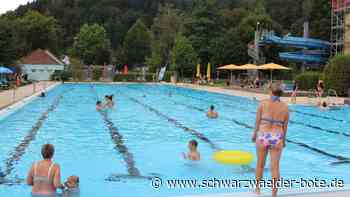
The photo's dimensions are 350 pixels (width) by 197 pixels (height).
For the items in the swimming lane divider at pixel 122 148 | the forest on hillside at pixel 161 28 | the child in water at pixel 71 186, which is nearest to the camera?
the child in water at pixel 71 186

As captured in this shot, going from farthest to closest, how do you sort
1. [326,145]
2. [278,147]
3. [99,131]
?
[99,131] < [326,145] < [278,147]

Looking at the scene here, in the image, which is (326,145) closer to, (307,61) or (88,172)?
(88,172)

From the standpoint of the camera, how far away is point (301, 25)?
6009 centimetres

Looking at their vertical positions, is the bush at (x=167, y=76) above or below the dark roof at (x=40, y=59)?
below

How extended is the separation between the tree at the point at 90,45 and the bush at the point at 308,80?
155ft

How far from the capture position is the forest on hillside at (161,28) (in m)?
54.7

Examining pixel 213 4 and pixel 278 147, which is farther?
pixel 213 4

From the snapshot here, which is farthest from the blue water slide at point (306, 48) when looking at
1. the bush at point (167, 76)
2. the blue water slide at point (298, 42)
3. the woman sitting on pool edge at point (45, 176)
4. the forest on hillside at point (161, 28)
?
the woman sitting on pool edge at point (45, 176)

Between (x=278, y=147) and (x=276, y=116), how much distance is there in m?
0.36

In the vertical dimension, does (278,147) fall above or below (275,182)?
above

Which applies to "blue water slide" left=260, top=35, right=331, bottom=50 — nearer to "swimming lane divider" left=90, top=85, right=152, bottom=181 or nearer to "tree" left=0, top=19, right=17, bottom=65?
"tree" left=0, top=19, right=17, bottom=65

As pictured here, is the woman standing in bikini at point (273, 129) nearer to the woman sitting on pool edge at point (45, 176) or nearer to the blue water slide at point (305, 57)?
the woman sitting on pool edge at point (45, 176)

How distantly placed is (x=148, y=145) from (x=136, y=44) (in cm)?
7373

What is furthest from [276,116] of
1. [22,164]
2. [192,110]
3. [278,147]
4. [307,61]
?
[307,61]
